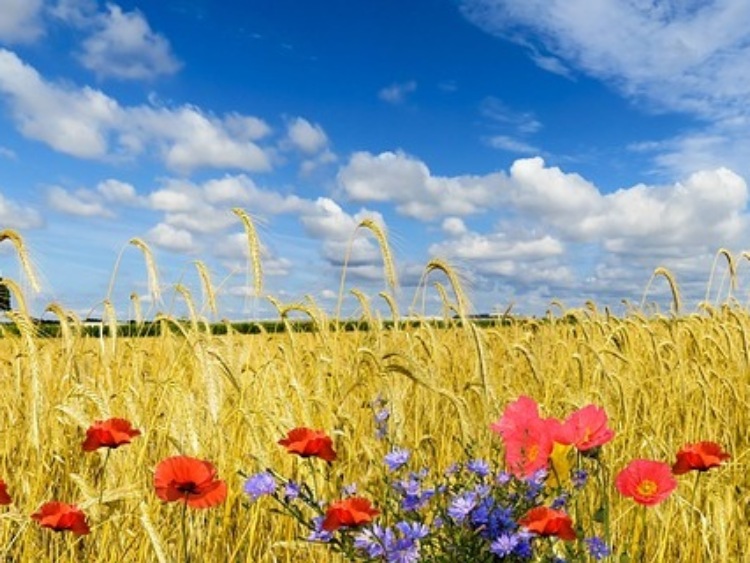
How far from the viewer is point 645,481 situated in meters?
1.72

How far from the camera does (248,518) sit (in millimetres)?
2531

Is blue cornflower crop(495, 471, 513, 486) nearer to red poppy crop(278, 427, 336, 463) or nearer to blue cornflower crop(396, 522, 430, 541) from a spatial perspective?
blue cornflower crop(396, 522, 430, 541)

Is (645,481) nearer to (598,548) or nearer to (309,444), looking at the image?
(598,548)

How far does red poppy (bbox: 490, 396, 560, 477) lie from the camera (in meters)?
1.71

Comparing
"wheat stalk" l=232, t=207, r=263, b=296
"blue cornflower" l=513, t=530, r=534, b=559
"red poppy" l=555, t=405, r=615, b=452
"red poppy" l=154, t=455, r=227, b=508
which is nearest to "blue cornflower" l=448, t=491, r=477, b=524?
"blue cornflower" l=513, t=530, r=534, b=559

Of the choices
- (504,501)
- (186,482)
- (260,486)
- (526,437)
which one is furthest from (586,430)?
(186,482)

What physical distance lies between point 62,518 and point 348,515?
701mm

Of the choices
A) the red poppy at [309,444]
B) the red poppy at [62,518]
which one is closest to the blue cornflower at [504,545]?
the red poppy at [309,444]

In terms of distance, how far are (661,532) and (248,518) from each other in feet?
4.14

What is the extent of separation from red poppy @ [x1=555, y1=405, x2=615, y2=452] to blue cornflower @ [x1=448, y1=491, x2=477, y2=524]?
0.22 metres

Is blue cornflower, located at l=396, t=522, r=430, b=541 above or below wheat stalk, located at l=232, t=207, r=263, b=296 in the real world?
below

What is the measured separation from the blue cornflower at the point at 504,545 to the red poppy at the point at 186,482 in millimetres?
591

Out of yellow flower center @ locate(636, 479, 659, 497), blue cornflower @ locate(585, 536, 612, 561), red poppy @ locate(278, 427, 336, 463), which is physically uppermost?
red poppy @ locate(278, 427, 336, 463)

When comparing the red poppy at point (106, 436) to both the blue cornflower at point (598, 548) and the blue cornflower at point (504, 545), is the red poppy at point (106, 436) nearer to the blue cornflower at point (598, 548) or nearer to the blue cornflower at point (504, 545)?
the blue cornflower at point (504, 545)
